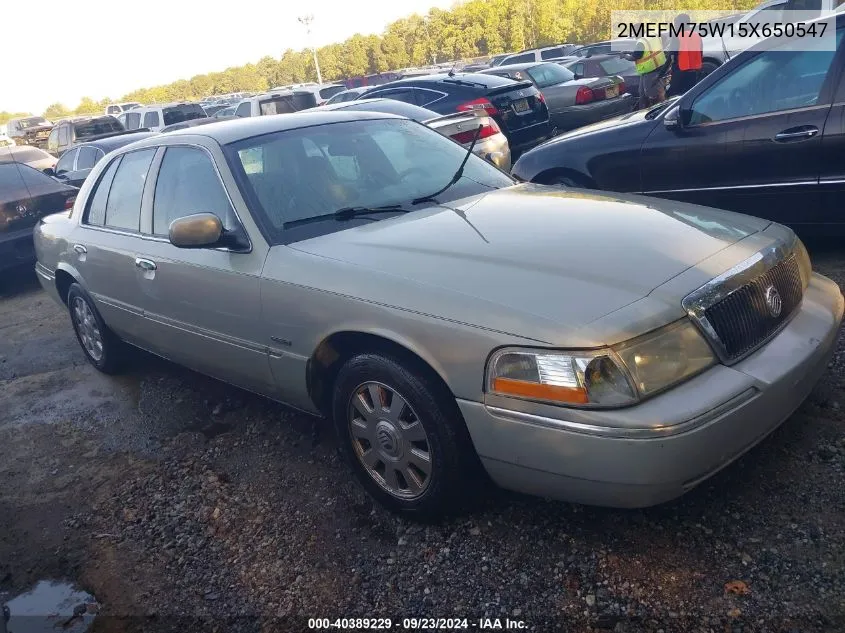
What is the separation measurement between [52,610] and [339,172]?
7.60 feet

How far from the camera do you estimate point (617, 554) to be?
8.84 ft

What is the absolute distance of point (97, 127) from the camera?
18.1 metres

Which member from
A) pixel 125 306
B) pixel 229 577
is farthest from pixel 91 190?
pixel 229 577

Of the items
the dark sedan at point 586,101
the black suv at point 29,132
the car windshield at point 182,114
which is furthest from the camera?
the black suv at point 29,132

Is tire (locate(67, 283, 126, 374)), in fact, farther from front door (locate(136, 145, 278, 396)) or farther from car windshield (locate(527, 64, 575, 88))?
car windshield (locate(527, 64, 575, 88))

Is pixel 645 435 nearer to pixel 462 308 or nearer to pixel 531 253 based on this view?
pixel 462 308

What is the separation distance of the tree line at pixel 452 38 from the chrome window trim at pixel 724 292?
3655cm

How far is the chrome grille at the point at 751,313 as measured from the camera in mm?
2629

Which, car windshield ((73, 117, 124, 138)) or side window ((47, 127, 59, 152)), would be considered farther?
side window ((47, 127, 59, 152))

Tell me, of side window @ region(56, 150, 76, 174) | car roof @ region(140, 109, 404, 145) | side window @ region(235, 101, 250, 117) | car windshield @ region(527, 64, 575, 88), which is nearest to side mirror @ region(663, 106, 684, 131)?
car roof @ region(140, 109, 404, 145)

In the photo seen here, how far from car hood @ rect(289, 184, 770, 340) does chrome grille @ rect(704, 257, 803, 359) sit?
193 millimetres

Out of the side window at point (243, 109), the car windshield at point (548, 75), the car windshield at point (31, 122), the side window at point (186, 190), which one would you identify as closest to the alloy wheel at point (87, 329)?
the side window at point (186, 190)

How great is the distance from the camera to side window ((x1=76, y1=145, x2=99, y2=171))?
450 inches

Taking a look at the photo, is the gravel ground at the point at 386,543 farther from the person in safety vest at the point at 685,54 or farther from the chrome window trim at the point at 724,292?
the person in safety vest at the point at 685,54
